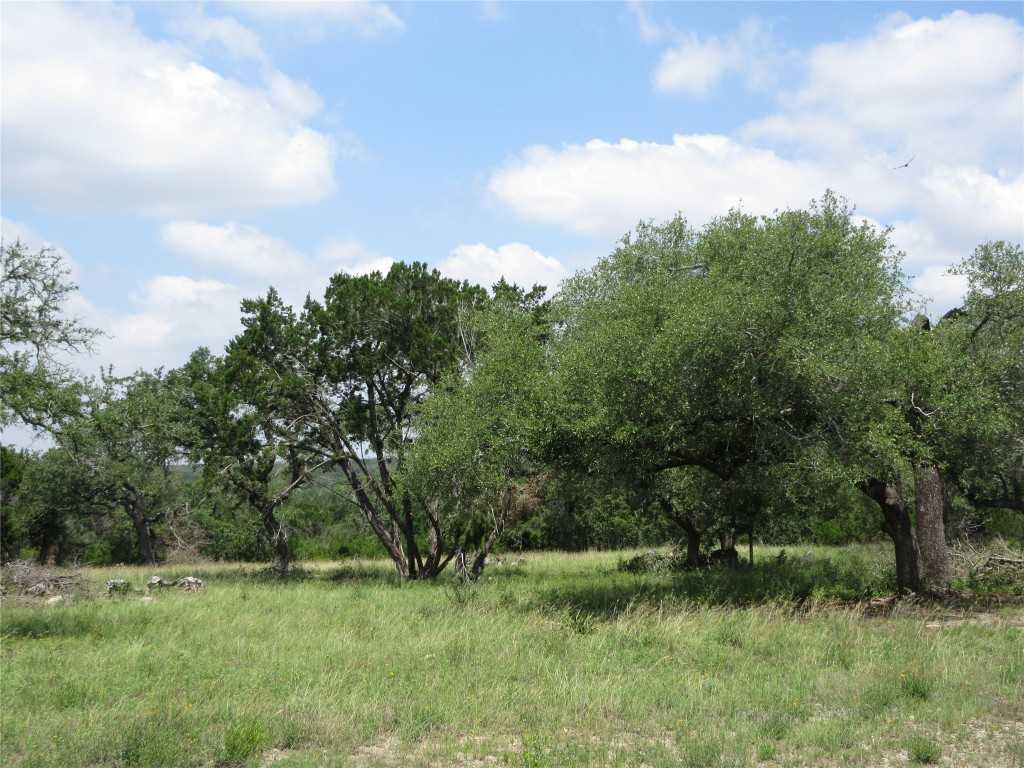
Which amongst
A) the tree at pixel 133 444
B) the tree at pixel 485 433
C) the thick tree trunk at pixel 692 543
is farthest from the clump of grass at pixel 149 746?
the tree at pixel 133 444

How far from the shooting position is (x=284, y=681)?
10.1 m

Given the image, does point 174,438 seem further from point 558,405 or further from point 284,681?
point 284,681

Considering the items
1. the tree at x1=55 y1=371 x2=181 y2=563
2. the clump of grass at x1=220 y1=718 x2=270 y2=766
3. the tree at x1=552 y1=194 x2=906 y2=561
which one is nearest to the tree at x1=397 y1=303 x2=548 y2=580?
the tree at x1=552 y1=194 x2=906 y2=561

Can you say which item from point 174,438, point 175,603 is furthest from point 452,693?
point 174,438

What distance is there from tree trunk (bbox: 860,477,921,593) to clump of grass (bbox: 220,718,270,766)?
13.2 metres

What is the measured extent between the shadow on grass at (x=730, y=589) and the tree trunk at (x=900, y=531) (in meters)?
0.92

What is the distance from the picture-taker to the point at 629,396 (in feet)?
48.8

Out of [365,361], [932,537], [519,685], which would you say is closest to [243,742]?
[519,685]

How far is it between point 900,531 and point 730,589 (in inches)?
161

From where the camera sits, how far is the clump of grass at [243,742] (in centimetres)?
755

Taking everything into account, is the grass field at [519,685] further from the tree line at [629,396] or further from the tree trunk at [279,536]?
the tree trunk at [279,536]

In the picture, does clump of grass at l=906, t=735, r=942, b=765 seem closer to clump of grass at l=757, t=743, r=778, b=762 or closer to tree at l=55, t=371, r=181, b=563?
clump of grass at l=757, t=743, r=778, b=762

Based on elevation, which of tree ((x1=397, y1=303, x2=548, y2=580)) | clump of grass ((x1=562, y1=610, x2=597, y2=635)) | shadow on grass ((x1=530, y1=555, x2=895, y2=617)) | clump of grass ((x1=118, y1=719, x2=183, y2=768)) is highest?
tree ((x1=397, y1=303, x2=548, y2=580))

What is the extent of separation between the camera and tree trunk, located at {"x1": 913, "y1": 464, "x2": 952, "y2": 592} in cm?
1734
